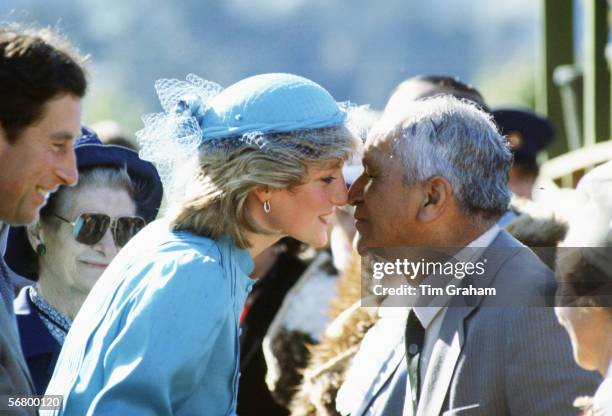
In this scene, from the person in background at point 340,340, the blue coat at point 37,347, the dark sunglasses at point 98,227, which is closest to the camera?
the blue coat at point 37,347

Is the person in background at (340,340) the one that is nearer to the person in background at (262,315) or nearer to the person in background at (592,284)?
the person in background at (262,315)

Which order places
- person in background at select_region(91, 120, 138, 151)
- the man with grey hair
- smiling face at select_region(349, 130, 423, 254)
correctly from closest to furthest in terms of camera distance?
the man with grey hair < smiling face at select_region(349, 130, 423, 254) < person in background at select_region(91, 120, 138, 151)

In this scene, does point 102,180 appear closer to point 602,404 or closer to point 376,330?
point 376,330

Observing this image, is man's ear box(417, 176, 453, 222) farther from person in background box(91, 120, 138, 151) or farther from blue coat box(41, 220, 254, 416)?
person in background box(91, 120, 138, 151)

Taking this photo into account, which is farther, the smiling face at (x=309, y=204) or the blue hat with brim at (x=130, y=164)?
A: the blue hat with brim at (x=130, y=164)

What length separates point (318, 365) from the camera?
10.8 feet

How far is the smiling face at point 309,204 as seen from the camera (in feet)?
7.95

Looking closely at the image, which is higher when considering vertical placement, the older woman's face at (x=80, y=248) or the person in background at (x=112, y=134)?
the person in background at (x=112, y=134)

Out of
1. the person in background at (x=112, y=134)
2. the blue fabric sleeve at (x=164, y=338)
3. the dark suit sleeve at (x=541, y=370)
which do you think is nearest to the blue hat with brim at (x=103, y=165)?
the blue fabric sleeve at (x=164, y=338)

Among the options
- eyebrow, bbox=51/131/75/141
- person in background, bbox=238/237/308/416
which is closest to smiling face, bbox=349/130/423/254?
eyebrow, bbox=51/131/75/141

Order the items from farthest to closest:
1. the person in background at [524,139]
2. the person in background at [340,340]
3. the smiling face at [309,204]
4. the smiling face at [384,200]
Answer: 1. the person in background at [524,139]
2. the person in background at [340,340]
3. the smiling face at [384,200]
4. the smiling face at [309,204]

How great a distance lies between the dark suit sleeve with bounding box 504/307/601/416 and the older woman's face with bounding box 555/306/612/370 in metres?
0.09

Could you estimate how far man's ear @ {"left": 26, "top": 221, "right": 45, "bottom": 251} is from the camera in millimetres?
3020

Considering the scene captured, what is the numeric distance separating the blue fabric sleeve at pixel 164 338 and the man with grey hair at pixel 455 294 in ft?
1.87
